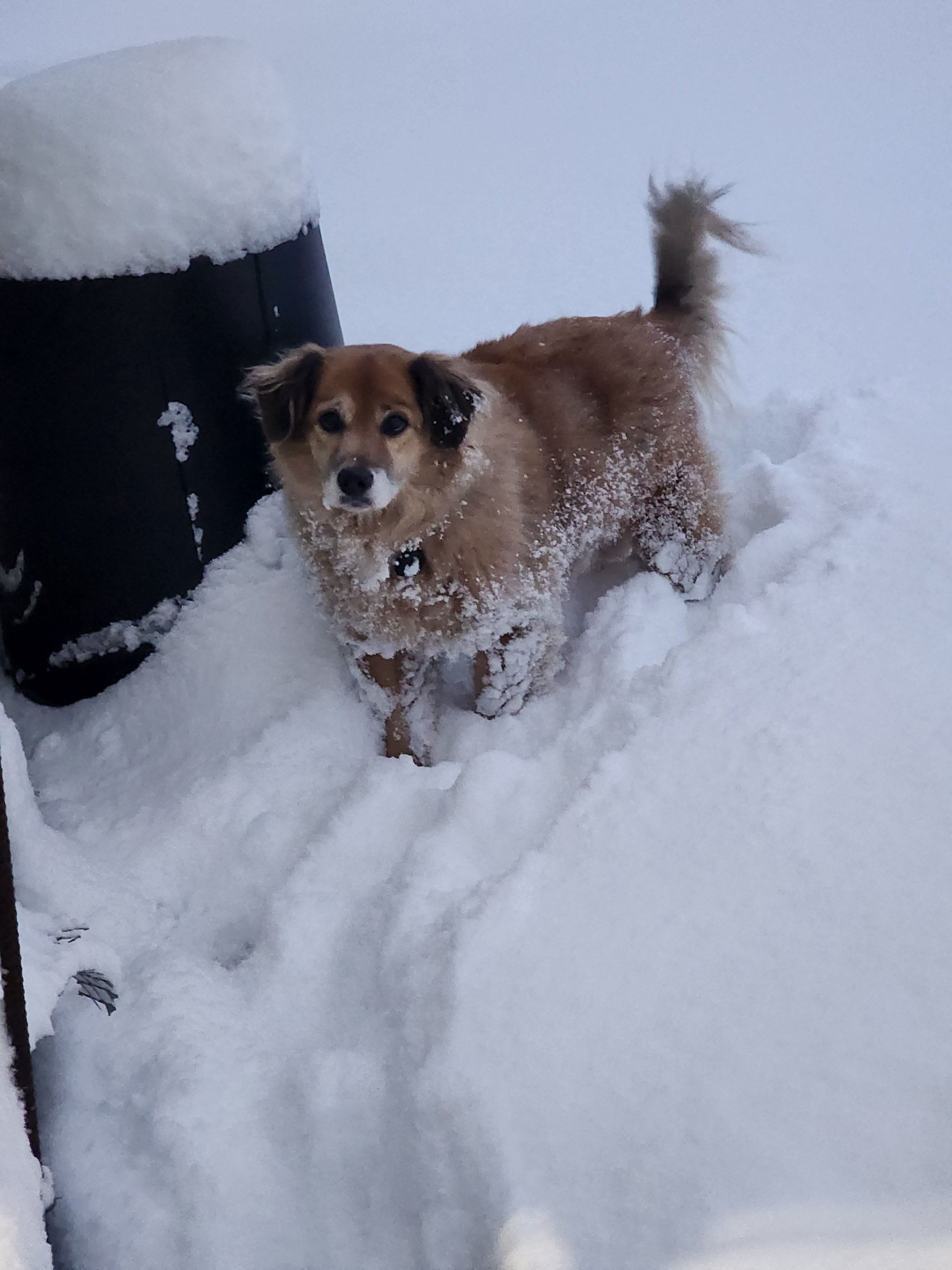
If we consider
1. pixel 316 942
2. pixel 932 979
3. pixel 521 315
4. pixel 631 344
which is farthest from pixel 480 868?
pixel 521 315

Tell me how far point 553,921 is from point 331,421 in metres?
1.07

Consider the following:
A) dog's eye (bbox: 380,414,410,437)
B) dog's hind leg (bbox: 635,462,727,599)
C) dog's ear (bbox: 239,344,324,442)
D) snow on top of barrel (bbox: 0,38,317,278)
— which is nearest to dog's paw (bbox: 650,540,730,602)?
dog's hind leg (bbox: 635,462,727,599)

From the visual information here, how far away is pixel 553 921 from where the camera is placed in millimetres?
1404

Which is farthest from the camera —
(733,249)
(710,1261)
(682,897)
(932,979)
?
(733,249)

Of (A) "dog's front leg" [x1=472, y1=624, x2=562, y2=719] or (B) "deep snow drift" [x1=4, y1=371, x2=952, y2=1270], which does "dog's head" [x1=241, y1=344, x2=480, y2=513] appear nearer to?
(A) "dog's front leg" [x1=472, y1=624, x2=562, y2=719]

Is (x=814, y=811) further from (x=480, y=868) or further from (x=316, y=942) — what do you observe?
(x=316, y=942)

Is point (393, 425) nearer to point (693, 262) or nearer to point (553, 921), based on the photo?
point (553, 921)

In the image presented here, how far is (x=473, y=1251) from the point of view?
3.69 feet

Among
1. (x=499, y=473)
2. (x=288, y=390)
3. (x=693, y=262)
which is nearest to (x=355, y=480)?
(x=288, y=390)

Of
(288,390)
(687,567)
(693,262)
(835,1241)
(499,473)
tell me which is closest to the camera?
(835,1241)

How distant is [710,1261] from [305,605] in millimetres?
1669

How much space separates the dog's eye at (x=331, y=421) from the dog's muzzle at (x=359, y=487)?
113 millimetres

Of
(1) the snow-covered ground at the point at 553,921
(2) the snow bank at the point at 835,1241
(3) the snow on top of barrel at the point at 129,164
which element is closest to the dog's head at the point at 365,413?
(3) the snow on top of barrel at the point at 129,164

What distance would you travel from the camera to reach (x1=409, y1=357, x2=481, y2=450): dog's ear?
1.86 metres
